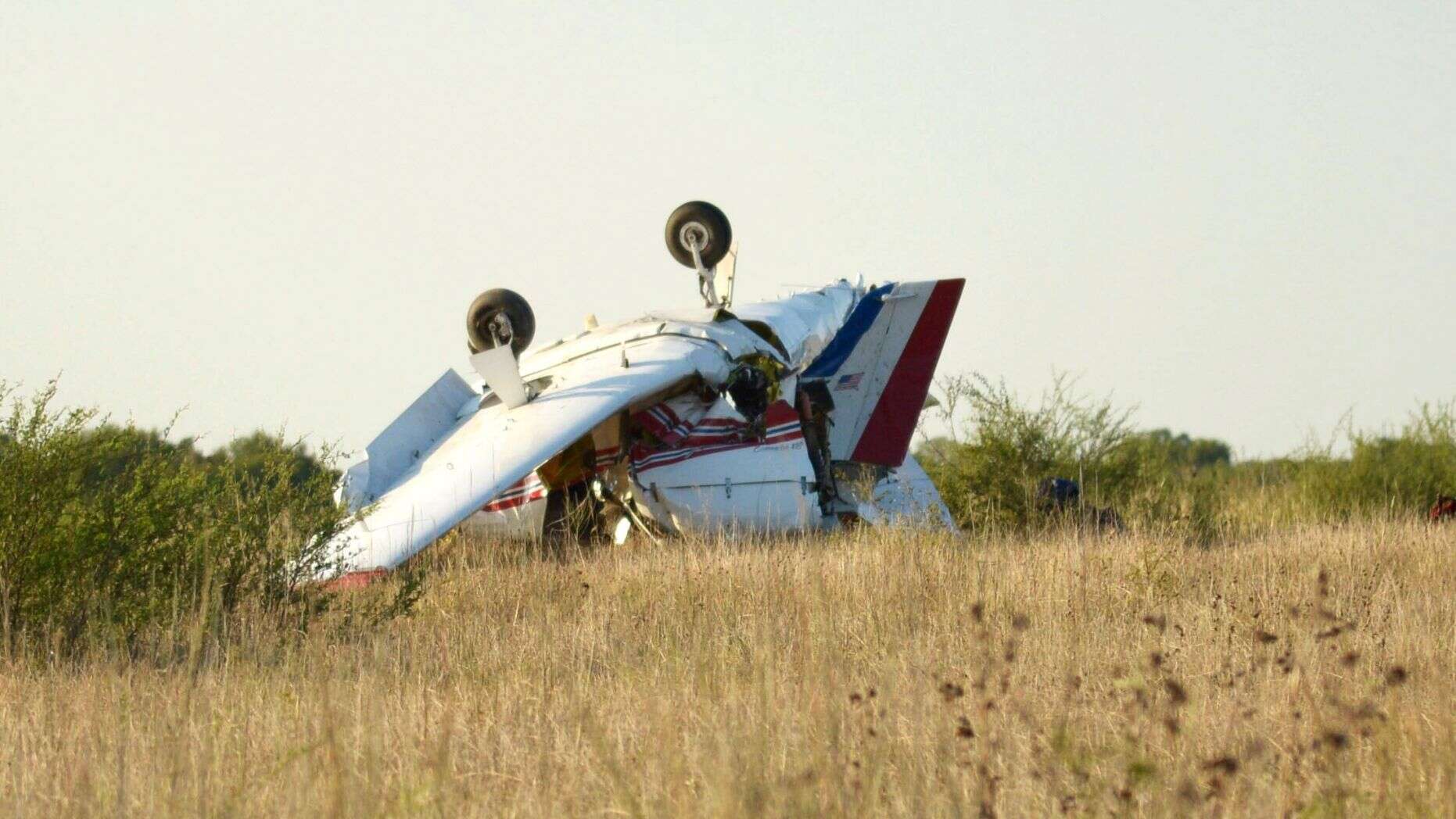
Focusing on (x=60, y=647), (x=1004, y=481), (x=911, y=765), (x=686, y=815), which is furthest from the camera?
(x=1004, y=481)

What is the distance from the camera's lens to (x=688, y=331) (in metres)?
18.4

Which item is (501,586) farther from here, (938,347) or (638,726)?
(938,347)

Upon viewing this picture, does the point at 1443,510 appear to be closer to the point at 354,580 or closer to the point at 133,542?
the point at 354,580

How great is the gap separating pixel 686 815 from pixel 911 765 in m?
1.03

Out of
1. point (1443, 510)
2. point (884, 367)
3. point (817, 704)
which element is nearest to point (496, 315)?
point (884, 367)

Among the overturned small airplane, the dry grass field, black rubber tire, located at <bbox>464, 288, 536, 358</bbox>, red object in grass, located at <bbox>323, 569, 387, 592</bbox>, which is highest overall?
black rubber tire, located at <bbox>464, 288, 536, 358</bbox>

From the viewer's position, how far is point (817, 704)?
6195 millimetres

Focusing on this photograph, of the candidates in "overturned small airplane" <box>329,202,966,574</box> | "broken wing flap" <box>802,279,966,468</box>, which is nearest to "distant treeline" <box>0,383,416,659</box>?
"overturned small airplane" <box>329,202,966,574</box>

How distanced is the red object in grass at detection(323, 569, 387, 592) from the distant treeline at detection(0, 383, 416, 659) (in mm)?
345

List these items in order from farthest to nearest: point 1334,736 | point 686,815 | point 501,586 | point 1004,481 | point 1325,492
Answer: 1. point 1325,492
2. point 1004,481
3. point 501,586
4. point 686,815
5. point 1334,736

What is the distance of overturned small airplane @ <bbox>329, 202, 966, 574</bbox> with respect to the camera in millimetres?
15062

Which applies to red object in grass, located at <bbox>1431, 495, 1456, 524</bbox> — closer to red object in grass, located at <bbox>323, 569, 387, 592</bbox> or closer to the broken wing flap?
the broken wing flap

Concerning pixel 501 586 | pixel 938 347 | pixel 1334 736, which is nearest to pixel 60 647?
pixel 501 586

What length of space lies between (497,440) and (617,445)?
1.74 m
